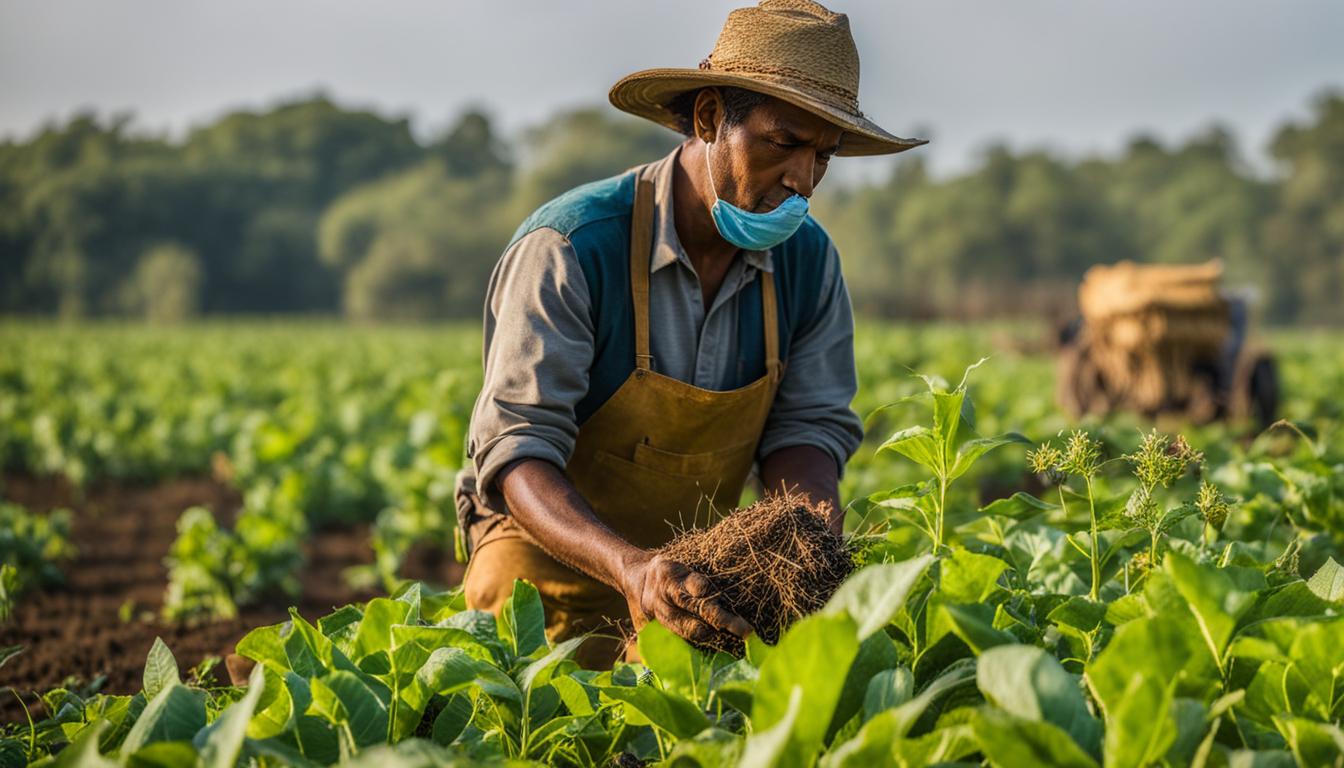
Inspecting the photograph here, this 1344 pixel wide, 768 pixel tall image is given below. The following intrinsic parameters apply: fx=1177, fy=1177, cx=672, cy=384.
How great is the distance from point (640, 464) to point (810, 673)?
151cm

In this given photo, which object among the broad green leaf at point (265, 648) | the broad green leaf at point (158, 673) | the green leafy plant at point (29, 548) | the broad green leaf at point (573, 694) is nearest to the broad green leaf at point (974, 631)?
the broad green leaf at point (573, 694)

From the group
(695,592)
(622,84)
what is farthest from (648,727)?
(622,84)

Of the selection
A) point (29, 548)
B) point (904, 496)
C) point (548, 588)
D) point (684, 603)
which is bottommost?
point (29, 548)

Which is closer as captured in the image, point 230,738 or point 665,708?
point 230,738

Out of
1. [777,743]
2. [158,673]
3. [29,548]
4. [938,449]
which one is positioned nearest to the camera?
[777,743]

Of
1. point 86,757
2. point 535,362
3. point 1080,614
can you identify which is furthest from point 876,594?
point 535,362

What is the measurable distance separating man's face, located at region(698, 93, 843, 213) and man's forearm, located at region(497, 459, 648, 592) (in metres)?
0.69

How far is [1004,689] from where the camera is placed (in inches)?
47.5

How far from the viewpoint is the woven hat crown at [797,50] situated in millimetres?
2275

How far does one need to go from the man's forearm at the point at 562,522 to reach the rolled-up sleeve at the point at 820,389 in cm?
72

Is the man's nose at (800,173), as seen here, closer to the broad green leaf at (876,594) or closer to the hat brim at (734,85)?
the hat brim at (734,85)

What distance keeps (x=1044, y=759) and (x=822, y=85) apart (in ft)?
4.84

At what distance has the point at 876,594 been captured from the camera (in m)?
1.33

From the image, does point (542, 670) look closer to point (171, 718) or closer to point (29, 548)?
point (171, 718)
